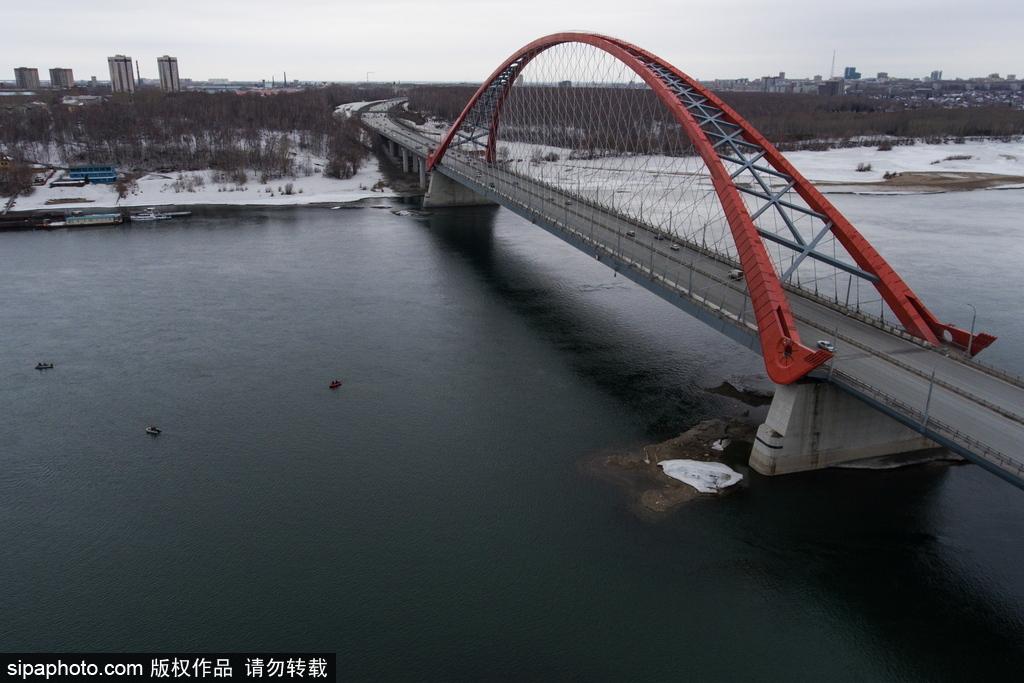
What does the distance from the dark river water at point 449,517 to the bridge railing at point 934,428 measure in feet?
13.0

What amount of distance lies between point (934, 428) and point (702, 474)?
761 cm

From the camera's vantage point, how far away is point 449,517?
23.8 meters

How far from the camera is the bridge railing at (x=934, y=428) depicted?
63.2ft

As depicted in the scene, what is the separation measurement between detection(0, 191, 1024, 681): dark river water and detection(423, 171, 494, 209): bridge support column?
38.2m

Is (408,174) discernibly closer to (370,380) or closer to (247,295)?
(247,295)

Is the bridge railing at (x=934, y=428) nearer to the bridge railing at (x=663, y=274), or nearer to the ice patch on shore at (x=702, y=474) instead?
the bridge railing at (x=663, y=274)

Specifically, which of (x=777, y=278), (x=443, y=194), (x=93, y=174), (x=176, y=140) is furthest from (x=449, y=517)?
(x=176, y=140)

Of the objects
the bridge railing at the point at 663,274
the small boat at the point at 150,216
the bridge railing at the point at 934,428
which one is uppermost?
the bridge railing at the point at 663,274

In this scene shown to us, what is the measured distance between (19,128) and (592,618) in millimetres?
111578

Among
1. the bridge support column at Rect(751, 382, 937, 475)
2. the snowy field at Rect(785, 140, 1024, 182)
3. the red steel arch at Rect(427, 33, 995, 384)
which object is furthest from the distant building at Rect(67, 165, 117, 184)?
the snowy field at Rect(785, 140, 1024, 182)

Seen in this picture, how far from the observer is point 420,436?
94.7ft

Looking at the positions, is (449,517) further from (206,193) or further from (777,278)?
(206,193)

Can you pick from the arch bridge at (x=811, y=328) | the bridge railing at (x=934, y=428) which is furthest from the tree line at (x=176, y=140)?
the bridge railing at (x=934, y=428)

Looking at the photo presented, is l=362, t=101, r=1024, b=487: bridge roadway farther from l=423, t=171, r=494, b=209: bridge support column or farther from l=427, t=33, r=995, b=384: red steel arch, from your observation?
l=423, t=171, r=494, b=209: bridge support column
